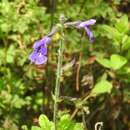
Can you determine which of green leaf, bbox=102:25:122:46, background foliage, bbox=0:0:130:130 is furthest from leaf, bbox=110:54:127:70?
green leaf, bbox=102:25:122:46

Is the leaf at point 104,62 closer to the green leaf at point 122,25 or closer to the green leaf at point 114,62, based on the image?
the green leaf at point 114,62

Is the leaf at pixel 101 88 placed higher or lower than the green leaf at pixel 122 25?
lower

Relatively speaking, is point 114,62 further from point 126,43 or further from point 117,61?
point 126,43

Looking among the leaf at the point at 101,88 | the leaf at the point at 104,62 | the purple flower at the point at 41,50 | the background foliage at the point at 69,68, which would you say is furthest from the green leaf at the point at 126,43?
the purple flower at the point at 41,50

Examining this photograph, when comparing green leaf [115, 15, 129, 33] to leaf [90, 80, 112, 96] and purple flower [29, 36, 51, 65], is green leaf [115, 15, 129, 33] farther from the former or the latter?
purple flower [29, 36, 51, 65]

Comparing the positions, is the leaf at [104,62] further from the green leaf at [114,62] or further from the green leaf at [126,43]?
the green leaf at [126,43]

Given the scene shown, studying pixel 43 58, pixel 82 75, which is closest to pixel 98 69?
pixel 82 75

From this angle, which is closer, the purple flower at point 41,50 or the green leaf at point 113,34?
the purple flower at point 41,50

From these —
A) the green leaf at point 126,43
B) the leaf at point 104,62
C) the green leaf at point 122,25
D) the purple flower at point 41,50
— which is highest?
the purple flower at point 41,50
